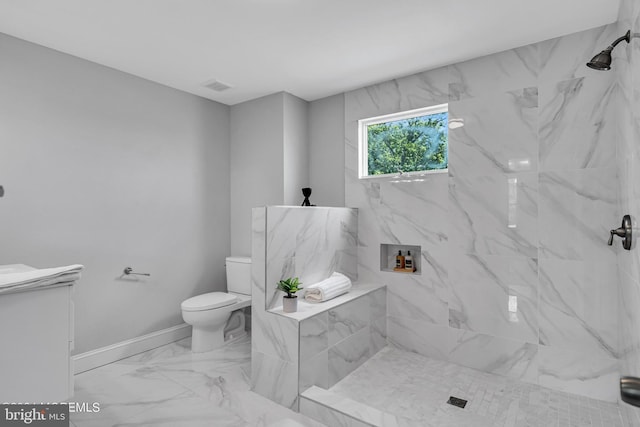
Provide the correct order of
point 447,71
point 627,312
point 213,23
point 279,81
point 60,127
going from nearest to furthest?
point 627,312 < point 213,23 < point 60,127 < point 447,71 < point 279,81

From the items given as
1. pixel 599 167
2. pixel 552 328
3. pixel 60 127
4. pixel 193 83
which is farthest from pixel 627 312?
pixel 60 127

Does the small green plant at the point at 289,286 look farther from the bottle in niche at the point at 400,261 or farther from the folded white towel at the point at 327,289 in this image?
the bottle in niche at the point at 400,261

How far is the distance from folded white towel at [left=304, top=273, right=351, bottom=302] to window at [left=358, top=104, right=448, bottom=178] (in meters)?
1.10

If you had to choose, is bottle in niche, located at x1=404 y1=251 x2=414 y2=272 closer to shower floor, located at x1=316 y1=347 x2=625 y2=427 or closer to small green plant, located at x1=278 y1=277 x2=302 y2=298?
shower floor, located at x1=316 y1=347 x2=625 y2=427

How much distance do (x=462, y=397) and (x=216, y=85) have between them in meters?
3.23

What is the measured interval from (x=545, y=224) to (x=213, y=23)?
2.62 meters

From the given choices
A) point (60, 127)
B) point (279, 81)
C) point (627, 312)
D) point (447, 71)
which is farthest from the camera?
point (279, 81)

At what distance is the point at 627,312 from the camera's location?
1.83 m

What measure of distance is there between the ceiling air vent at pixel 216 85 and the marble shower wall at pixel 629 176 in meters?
2.85

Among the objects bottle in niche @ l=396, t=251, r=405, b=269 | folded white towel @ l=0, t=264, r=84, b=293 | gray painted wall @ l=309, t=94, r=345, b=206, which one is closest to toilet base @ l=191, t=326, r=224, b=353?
gray painted wall @ l=309, t=94, r=345, b=206

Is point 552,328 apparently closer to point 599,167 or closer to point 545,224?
point 545,224

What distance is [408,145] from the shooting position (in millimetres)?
3139

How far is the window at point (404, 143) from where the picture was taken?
9.68ft

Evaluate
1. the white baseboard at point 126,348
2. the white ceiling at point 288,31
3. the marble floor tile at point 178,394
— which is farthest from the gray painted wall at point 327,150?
the white baseboard at point 126,348
